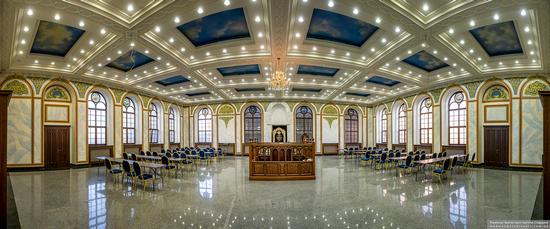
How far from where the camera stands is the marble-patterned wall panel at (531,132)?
1081 centimetres

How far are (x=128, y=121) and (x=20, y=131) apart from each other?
5.12 metres

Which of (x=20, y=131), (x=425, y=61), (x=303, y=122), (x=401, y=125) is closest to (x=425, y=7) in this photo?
(x=425, y=61)

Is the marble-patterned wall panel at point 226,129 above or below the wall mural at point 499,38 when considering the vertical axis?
below

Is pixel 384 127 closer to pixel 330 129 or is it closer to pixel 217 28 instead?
pixel 330 129

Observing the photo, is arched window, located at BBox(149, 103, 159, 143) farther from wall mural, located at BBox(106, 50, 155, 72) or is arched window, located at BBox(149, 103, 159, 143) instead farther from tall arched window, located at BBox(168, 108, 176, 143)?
wall mural, located at BBox(106, 50, 155, 72)

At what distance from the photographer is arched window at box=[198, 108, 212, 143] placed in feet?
69.1

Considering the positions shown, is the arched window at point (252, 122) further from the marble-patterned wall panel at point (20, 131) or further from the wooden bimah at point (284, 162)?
the marble-patterned wall panel at point (20, 131)

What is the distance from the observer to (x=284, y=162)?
8992 mm

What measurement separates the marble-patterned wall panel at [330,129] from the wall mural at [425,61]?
950 cm

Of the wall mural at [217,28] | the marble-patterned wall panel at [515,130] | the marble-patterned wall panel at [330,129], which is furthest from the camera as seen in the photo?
the marble-patterned wall panel at [330,129]

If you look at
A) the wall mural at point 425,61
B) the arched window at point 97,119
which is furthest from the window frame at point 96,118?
the wall mural at point 425,61

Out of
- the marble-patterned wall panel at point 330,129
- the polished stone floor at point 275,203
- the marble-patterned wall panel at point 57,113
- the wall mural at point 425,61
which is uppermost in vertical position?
the wall mural at point 425,61

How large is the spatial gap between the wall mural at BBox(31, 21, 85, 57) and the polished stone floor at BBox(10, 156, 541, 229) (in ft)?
16.2

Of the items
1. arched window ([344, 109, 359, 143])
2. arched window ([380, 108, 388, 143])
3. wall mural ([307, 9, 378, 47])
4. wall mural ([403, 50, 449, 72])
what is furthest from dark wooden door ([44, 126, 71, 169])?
arched window ([380, 108, 388, 143])
